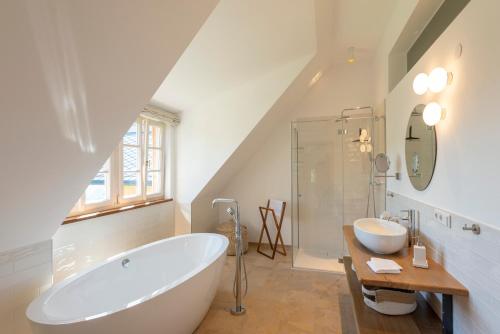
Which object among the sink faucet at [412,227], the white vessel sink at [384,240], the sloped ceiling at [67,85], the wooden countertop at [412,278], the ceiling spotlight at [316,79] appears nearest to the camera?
the sloped ceiling at [67,85]

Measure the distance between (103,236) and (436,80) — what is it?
9.82 ft

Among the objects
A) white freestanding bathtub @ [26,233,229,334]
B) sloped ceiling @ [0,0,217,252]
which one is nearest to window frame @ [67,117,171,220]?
white freestanding bathtub @ [26,233,229,334]

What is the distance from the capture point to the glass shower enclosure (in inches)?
134

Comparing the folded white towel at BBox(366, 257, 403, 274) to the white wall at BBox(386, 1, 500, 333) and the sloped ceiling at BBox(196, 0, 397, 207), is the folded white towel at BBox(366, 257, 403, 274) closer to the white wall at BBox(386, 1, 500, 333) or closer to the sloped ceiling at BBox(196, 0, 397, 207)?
the white wall at BBox(386, 1, 500, 333)

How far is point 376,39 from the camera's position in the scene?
2.94 meters

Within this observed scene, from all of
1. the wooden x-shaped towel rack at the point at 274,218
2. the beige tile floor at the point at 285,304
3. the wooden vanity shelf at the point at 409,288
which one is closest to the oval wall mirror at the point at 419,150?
the wooden vanity shelf at the point at 409,288

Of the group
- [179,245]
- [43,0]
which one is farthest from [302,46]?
[179,245]

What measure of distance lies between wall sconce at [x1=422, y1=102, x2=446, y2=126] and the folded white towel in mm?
899

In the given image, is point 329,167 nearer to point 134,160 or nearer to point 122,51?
point 134,160

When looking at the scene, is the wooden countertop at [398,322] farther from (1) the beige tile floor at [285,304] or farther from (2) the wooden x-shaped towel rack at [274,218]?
(2) the wooden x-shaped towel rack at [274,218]

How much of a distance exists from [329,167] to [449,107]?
7.53ft

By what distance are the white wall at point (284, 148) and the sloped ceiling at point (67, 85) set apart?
107 inches

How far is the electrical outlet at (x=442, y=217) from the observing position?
1368 millimetres

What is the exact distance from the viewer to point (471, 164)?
3.91 feet
